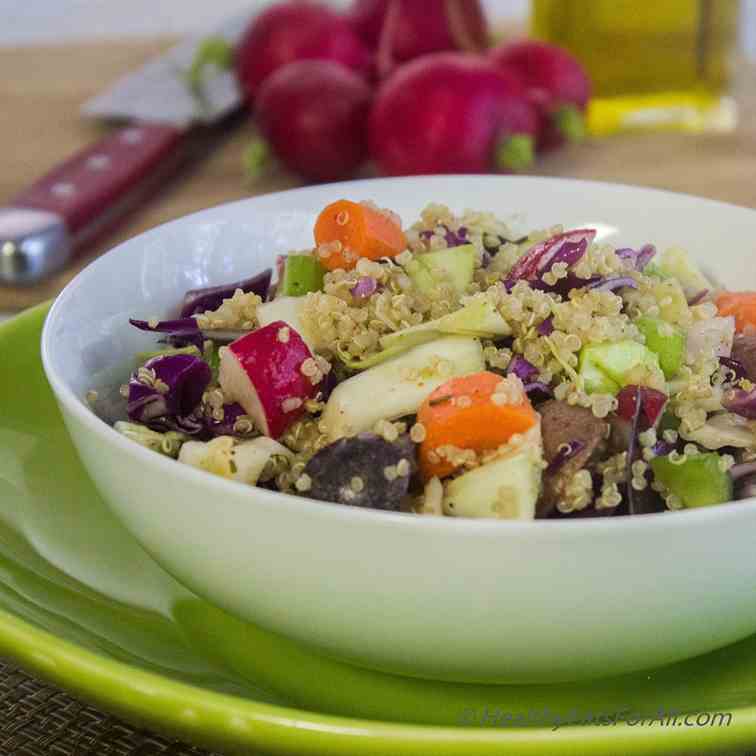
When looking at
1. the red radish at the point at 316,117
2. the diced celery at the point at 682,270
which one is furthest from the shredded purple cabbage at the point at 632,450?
the red radish at the point at 316,117

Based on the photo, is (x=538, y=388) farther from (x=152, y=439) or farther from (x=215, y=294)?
(x=215, y=294)

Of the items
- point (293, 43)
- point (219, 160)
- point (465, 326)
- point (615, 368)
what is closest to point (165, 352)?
point (465, 326)

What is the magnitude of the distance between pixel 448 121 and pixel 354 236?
1.17 m

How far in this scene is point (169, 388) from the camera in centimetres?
113

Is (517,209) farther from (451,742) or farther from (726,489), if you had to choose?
(451,742)

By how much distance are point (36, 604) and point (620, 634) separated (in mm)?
500

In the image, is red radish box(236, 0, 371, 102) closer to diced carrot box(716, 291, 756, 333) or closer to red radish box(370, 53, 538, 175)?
red radish box(370, 53, 538, 175)

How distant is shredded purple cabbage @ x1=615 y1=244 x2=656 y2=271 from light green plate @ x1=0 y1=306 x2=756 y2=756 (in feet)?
1.39

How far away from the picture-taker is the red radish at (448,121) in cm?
236

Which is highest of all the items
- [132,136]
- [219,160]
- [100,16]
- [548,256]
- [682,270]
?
[548,256]

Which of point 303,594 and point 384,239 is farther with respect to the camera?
point 384,239

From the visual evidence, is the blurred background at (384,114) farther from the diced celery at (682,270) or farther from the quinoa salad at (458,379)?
the diced celery at (682,270)

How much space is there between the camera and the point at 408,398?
3.39 ft

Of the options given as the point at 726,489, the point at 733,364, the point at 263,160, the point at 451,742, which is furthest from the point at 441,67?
the point at 451,742
